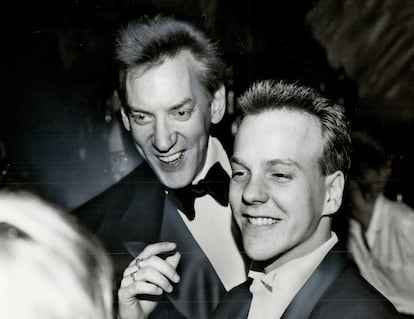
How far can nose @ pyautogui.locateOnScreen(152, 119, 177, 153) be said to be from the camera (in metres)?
1.75

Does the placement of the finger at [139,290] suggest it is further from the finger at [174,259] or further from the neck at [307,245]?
the neck at [307,245]

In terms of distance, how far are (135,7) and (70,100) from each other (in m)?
0.35

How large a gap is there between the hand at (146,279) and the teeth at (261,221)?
0.25 m

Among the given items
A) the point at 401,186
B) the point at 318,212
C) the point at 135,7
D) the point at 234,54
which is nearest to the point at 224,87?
the point at 234,54

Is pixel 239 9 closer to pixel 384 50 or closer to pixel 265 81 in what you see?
pixel 265 81

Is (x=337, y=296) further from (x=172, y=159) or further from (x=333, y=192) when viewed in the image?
(x=172, y=159)

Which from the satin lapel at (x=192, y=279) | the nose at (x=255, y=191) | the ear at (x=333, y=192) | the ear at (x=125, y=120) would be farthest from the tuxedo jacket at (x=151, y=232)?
the ear at (x=333, y=192)

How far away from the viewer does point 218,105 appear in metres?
1.77

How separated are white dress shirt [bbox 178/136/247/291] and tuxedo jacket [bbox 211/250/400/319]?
0.19 m

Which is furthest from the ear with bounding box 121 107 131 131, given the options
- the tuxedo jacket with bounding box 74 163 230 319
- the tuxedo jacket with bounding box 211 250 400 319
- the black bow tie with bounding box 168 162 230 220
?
the tuxedo jacket with bounding box 211 250 400 319

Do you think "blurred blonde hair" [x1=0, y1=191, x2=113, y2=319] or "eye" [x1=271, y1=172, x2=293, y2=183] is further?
"blurred blonde hair" [x1=0, y1=191, x2=113, y2=319]

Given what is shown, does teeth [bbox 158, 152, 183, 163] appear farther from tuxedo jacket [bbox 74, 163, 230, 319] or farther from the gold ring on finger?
the gold ring on finger

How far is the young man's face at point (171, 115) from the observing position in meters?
1.75

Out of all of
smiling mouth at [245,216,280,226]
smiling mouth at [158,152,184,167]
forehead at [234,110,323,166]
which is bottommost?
smiling mouth at [245,216,280,226]
